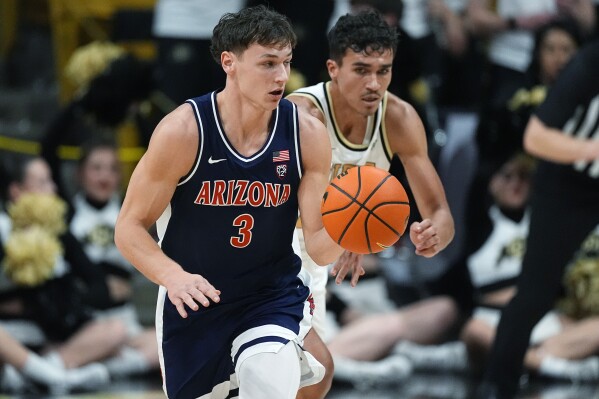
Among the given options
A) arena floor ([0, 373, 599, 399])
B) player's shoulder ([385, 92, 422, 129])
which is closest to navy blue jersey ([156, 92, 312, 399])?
player's shoulder ([385, 92, 422, 129])

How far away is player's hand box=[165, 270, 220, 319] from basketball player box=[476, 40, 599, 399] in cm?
266

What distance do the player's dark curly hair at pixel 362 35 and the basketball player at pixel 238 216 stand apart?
21.8 inches

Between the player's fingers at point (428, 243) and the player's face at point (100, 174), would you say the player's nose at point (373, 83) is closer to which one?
the player's fingers at point (428, 243)

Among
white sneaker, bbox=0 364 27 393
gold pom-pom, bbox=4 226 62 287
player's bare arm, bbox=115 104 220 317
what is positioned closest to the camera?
player's bare arm, bbox=115 104 220 317

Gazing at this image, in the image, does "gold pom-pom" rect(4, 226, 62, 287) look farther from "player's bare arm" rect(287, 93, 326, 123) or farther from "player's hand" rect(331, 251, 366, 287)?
"player's hand" rect(331, 251, 366, 287)

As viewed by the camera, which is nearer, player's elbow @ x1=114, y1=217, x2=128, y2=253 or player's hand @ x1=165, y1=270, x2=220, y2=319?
player's hand @ x1=165, y1=270, x2=220, y2=319

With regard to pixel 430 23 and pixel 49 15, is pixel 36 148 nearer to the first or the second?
pixel 49 15

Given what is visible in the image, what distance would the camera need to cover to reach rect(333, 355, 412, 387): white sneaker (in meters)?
7.50

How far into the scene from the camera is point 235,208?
14.3ft

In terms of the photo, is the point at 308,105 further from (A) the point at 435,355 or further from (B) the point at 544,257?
(A) the point at 435,355

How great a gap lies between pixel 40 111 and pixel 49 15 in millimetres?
1381

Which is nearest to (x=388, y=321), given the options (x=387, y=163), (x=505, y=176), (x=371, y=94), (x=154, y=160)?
(x=505, y=176)

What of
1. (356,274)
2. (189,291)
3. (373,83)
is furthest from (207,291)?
(373,83)

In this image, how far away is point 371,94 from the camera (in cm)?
479
